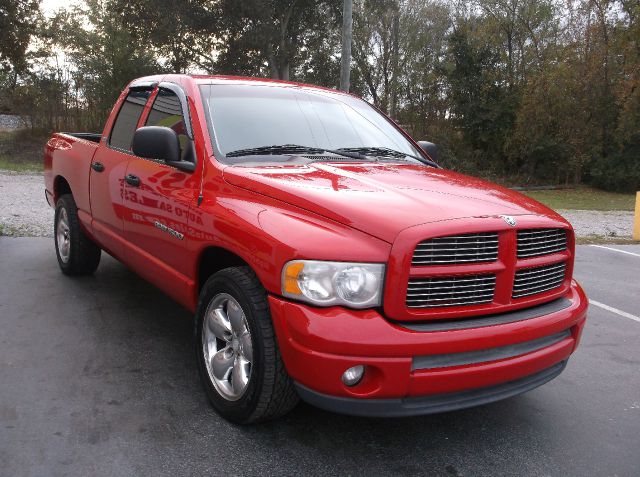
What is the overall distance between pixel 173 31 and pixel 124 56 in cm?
463

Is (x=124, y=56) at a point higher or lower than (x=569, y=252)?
higher

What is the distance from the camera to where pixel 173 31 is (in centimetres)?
2444

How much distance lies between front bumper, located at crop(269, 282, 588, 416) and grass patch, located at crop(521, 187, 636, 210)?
17225 mm

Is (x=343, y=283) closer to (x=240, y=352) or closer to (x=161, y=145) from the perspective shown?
(x=240, y=352)

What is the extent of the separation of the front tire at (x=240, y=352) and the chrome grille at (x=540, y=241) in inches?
49.1

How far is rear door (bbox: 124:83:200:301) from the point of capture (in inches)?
138

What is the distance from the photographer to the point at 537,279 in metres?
2.96

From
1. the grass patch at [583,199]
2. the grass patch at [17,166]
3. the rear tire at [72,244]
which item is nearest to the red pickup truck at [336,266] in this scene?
the rear tire at [72,244]

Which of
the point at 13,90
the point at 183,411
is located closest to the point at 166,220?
the point at 183,411

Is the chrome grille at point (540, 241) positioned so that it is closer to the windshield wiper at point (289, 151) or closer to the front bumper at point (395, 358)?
the front bumper at point (395, 358)

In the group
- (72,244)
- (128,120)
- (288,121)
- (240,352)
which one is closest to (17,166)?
(72,244)

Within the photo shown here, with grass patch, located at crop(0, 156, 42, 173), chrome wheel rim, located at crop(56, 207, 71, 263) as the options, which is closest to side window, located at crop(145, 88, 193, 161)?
chrome wheel rim, located at crop(56, 207, 71, 263)

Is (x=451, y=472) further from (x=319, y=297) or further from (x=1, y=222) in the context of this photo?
(x=1, y=222)

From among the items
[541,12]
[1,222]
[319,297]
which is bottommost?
[1,222]
